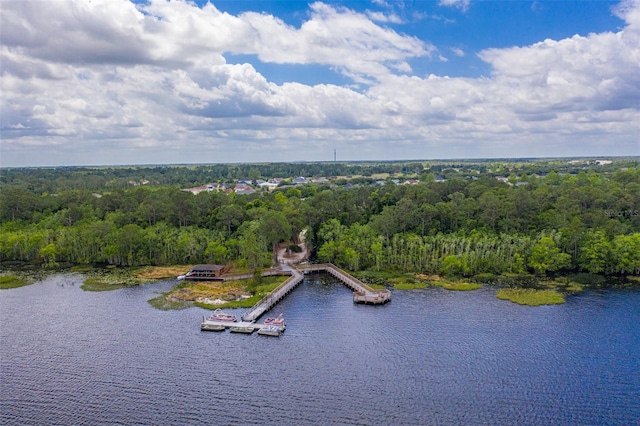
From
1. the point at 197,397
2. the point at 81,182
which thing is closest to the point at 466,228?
the point at 197,397

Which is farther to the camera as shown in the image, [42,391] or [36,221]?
[36,221]

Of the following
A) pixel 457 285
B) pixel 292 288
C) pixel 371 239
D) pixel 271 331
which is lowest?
pixel 292 288

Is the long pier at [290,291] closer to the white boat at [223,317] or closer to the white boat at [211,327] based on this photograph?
the white boat at [211,327]

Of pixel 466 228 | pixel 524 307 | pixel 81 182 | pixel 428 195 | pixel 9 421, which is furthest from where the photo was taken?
pixel 81 182

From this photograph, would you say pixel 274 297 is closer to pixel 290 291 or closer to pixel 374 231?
pixel 290 291

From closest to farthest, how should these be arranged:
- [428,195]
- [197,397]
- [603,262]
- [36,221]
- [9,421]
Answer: [9,421], [197,397], [603,262], [428,195], [36,221]

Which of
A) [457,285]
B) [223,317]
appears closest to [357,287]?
[457,285]

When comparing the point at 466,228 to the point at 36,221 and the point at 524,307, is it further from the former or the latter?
the point at 36,221
